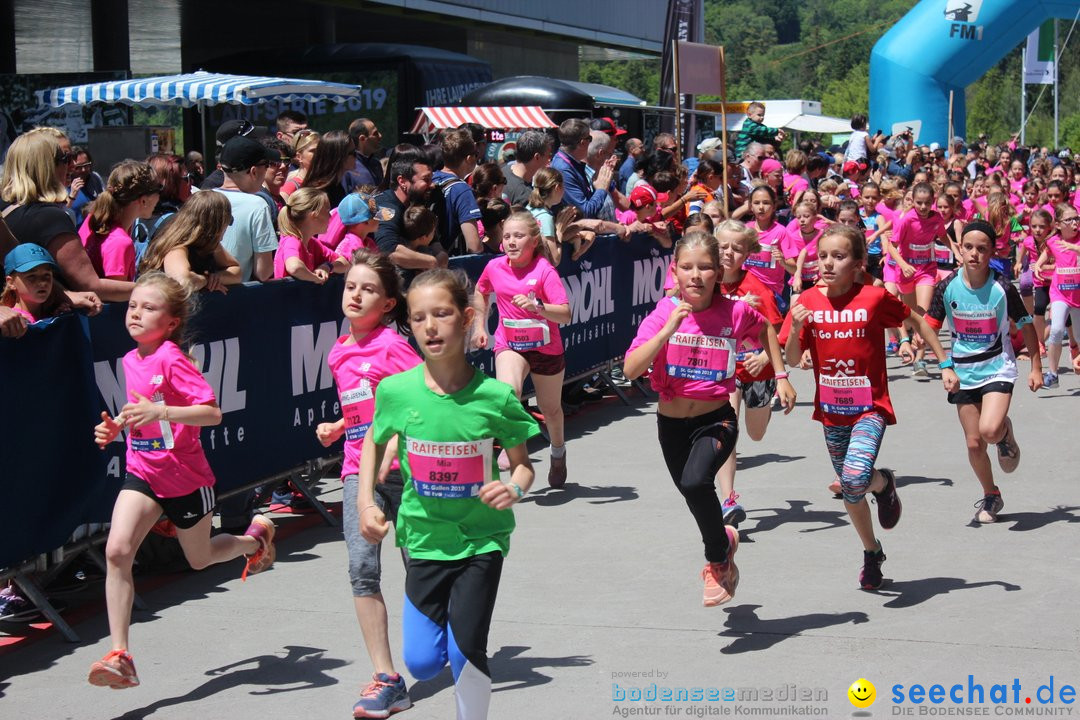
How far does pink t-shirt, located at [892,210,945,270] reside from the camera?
13.2 metres

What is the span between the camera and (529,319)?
8.48 m

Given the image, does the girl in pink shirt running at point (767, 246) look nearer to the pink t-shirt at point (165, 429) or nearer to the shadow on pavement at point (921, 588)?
the shadow on pavement at point (921, 588)

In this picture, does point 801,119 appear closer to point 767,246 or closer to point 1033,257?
point 1033,257

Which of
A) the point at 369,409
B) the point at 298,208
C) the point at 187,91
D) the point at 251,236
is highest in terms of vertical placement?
the point at 187,91

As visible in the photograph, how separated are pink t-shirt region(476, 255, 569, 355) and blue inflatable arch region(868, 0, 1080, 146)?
24593mm

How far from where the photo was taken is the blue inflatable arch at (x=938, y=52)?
3012cm

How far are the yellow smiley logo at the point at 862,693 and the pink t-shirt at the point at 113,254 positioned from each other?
4162 mm

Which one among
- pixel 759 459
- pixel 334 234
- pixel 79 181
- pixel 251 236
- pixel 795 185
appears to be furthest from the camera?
pixel 795 185

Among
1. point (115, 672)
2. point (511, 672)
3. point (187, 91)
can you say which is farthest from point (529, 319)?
point (187, 91)

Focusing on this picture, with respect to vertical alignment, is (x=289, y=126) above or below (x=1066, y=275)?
above

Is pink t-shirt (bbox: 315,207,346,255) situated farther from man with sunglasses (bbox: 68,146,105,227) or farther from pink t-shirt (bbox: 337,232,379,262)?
man with sunglasses (bbox: 68,146,105,227)

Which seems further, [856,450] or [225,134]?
[225,134]

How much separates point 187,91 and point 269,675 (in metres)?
11.4

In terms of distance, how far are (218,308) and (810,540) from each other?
11.4 ft
